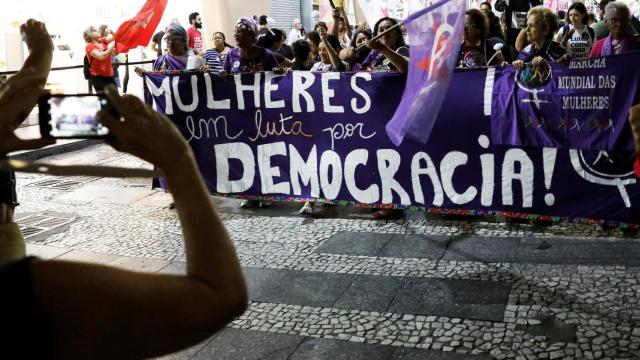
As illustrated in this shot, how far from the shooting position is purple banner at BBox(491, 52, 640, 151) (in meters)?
5.59

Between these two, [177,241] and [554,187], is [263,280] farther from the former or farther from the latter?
[554,187]

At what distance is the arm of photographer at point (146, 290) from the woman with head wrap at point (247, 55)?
6073mm

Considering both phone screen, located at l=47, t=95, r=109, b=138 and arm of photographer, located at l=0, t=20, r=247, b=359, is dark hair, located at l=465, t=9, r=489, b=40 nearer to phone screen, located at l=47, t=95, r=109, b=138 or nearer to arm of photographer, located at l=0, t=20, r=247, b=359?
phone screen, located at l=47, t=95, r=109, b=138

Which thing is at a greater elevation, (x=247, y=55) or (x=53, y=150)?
(x=247, y=55)

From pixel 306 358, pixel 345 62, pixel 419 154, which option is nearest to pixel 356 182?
pixel 419 154

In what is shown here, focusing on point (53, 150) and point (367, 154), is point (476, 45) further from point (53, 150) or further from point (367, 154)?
point (53, 150)

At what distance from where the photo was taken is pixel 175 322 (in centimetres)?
121

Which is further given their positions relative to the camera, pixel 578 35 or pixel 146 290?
pixel 578 35

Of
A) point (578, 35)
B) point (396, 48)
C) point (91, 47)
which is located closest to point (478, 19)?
point (396, 48)

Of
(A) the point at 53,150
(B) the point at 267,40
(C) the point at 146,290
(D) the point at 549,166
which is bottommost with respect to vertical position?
(A) the point at 53,150

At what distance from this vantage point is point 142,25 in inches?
315

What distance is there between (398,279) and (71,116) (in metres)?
3.67

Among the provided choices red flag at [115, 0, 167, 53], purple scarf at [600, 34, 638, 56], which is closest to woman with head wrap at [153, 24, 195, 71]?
red flag at [115, 0, 167, 53]

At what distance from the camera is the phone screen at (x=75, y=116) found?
1.55m
